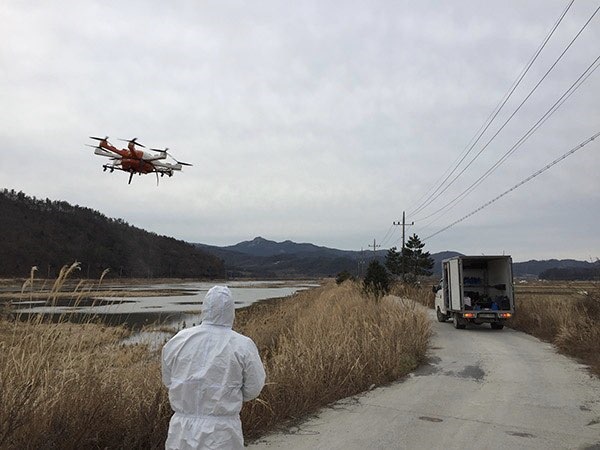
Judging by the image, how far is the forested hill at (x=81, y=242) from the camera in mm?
A: 95525

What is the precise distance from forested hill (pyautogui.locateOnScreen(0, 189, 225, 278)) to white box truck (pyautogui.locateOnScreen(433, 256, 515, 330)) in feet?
249

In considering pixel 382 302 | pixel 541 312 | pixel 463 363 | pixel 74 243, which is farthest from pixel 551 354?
pixel 74 243

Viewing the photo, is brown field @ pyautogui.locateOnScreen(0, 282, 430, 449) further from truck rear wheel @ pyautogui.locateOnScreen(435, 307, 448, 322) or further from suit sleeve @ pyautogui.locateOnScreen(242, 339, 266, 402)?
truck rear wheel @ pyautogui.locateOnScreen(435, 307, 448, 322)

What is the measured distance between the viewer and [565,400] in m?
7.79

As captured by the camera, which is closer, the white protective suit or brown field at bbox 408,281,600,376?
the white protective suit

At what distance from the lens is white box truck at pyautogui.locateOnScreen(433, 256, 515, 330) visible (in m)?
17.5

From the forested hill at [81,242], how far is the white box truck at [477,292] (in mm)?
75904

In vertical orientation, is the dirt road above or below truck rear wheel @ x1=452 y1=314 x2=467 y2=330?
below

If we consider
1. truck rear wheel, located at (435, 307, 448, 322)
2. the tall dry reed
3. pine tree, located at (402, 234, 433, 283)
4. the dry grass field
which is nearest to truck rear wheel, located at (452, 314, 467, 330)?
the dry grass field

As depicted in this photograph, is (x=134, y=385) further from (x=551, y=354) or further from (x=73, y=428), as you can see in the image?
(x=551, y=354)

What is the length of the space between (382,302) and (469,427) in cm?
819

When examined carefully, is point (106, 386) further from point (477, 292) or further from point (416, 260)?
point (416, 260)

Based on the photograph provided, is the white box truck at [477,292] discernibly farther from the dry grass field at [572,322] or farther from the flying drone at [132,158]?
the flying drone at [132,158]

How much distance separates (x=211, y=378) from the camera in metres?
3.03
